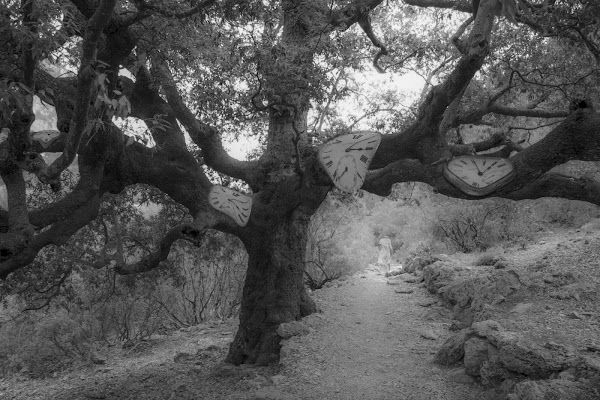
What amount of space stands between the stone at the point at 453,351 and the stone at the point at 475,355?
0.21m

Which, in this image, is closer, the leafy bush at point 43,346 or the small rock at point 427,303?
the small rock at point 427,303

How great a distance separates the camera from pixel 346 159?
4.98 meters

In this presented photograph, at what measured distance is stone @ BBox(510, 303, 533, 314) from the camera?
6234mm

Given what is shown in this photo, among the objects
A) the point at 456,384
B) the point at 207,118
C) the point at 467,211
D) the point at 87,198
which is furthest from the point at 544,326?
the point at 467,211

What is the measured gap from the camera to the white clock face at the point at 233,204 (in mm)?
6297

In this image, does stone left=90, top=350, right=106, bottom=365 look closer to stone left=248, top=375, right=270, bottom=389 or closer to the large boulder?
stone left=248, top=375, right=270, bottom=389

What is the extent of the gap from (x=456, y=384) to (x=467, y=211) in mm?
9793

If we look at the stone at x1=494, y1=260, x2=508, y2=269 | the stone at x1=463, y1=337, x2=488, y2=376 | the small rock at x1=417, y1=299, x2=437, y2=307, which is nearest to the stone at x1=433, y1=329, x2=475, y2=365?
the stone at x1=463, y1=337, x2=488, y2=376

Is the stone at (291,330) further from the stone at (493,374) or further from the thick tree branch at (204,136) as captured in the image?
the stone at (493,374)

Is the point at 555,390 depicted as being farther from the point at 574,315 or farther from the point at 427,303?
the point at 427,303

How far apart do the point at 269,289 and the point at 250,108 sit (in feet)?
8.88

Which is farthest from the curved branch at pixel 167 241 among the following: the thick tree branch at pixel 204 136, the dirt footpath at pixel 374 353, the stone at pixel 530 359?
the stone at pixel 530 359

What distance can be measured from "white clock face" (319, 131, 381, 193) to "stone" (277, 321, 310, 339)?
2.73 meters

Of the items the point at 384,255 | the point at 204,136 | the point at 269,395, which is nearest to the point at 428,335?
the point at 269,395
